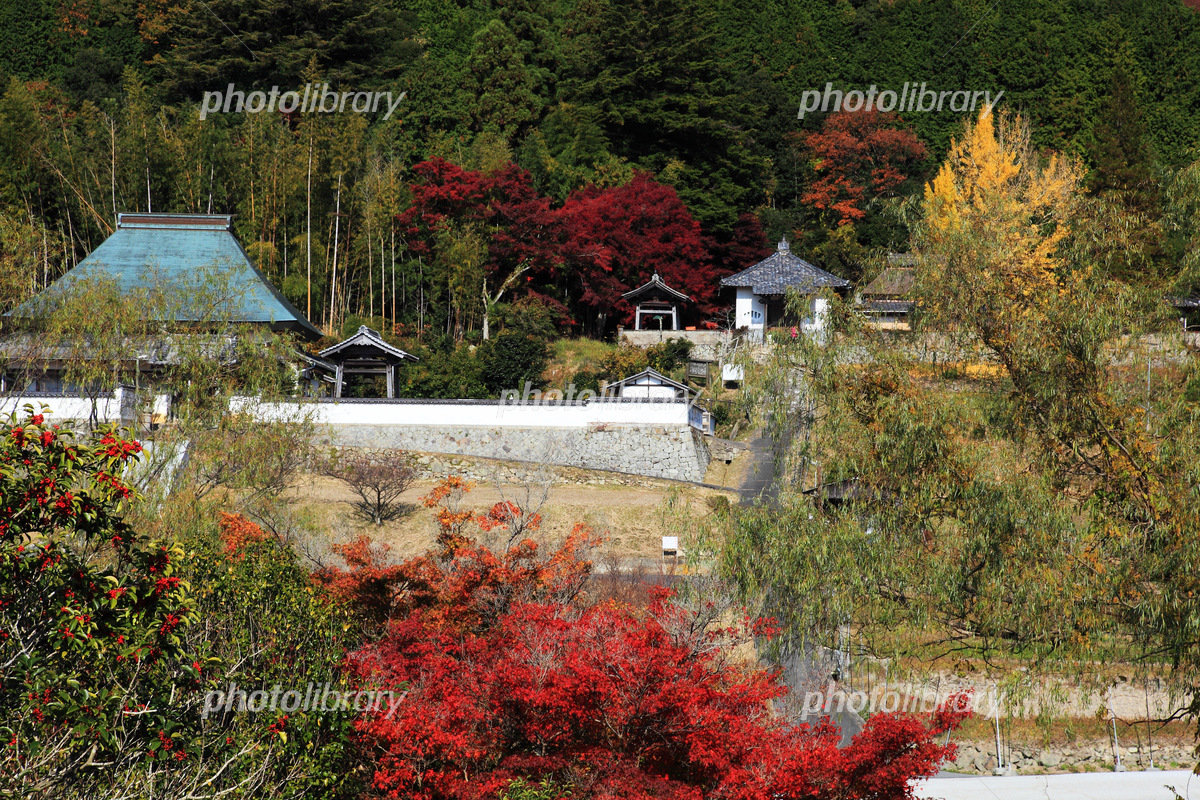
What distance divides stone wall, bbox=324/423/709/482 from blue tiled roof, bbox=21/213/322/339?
16.8ft

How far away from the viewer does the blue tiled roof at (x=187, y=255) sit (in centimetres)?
2600

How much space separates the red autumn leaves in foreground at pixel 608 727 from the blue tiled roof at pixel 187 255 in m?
17.8

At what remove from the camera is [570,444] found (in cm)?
2284

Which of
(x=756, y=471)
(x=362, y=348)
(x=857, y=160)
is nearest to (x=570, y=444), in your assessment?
(x=756, y=471)

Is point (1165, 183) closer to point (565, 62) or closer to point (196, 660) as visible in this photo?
point (196, 660)

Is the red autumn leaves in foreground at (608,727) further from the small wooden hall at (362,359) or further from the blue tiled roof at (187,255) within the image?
the blue tiled roof at (187,255)

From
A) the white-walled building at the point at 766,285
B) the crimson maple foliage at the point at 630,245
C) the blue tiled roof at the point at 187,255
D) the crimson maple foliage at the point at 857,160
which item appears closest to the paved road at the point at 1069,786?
the blue tiled roof at the point at 187,255

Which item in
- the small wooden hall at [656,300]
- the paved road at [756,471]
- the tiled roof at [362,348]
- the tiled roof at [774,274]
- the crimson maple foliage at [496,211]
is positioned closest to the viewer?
the paved road at [756,471]

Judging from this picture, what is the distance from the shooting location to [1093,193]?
110ft

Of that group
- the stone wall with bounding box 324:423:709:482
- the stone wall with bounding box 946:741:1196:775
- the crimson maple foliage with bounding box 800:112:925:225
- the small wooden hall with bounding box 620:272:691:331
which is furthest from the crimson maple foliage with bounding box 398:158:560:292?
the stone wall with bounding box 946:741:1196:775

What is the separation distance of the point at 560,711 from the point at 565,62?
3682 cm

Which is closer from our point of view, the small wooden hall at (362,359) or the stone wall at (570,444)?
the stone wall at (570,444)

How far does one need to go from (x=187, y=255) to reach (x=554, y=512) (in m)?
13.9

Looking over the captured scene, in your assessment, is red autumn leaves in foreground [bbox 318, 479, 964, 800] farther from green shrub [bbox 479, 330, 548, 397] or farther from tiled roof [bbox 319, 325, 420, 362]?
green shrub [bbox 479, 330, 548, 397]
